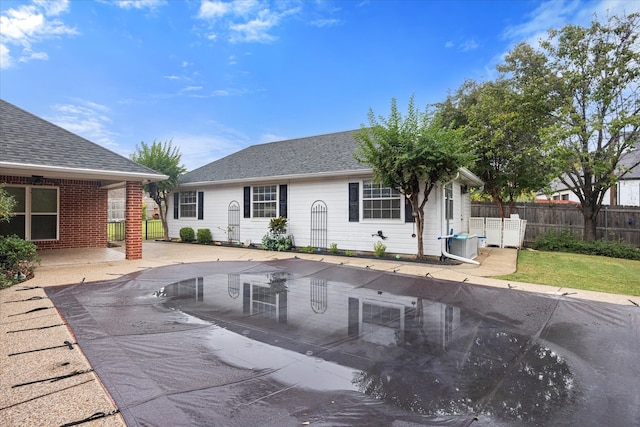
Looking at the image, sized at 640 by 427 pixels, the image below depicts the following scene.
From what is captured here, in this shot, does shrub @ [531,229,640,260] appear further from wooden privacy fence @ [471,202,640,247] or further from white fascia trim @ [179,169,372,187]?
white fascia trim @ [179,169,372,187]

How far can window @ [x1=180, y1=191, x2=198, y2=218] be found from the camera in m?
15.3

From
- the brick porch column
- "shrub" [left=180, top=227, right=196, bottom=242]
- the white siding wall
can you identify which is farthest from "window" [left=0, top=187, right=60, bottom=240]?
the white siding wall

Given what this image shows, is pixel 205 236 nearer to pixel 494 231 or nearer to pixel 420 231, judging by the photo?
pixel 420 231

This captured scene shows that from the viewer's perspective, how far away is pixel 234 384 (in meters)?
2.73

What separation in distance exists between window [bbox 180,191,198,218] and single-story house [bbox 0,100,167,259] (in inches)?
145

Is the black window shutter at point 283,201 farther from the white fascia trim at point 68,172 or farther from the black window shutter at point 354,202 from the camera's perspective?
the white fascia trim at point 68,172

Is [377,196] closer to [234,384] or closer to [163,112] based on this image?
[234,384]

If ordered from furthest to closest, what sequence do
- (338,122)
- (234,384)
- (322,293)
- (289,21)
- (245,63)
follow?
1. (338,122)
2. (245,63)
3. (289,21)
4. (322,293)
5. (234,384)

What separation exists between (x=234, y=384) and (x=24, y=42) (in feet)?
49.0

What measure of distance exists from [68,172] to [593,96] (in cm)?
1661

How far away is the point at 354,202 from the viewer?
428 inches

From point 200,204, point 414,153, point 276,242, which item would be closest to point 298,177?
point 276,242

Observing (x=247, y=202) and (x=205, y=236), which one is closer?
(x=247, y=202)

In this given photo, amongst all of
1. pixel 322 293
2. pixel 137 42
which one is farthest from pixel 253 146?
pixel 322 293
